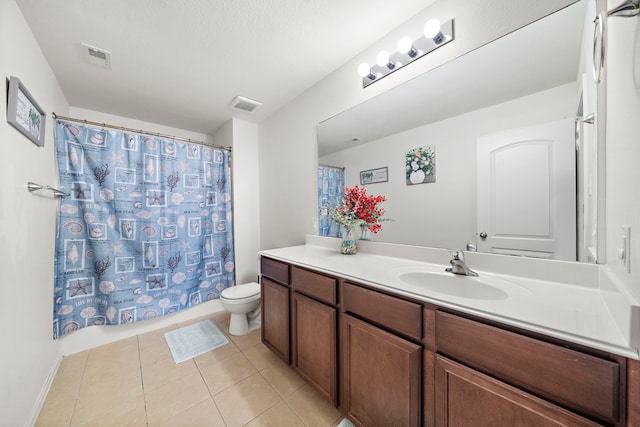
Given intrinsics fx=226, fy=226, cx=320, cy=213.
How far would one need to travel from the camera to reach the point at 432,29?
119cm

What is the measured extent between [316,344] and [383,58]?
Answer: 1.78 metres

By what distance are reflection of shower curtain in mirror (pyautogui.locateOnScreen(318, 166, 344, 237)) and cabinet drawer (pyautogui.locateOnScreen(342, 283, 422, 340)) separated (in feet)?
2.70

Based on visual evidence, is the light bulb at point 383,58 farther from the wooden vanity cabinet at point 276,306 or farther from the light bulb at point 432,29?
the wooden vanity cabinet at point 276,306

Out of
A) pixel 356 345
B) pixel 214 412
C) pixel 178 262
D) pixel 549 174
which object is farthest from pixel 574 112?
pixel 178 262

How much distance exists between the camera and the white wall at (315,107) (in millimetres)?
1079

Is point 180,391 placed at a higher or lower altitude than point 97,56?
lower

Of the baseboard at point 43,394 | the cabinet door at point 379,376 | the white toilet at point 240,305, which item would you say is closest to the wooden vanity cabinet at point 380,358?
the cabinet door at point 379,376

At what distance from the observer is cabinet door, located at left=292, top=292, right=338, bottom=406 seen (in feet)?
3.99

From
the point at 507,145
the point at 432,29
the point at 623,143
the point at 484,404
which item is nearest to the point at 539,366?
the point at 484,404

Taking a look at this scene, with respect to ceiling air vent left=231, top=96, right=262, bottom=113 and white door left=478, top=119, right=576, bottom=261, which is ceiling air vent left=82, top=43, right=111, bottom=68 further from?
white door left=478, top=119, right=576, bottom=261

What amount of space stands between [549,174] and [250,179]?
2612 mm

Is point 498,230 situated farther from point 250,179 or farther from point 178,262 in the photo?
point 178,262

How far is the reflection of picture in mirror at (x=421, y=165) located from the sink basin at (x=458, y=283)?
543 mm

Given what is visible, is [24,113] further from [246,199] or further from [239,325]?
[239,325]
